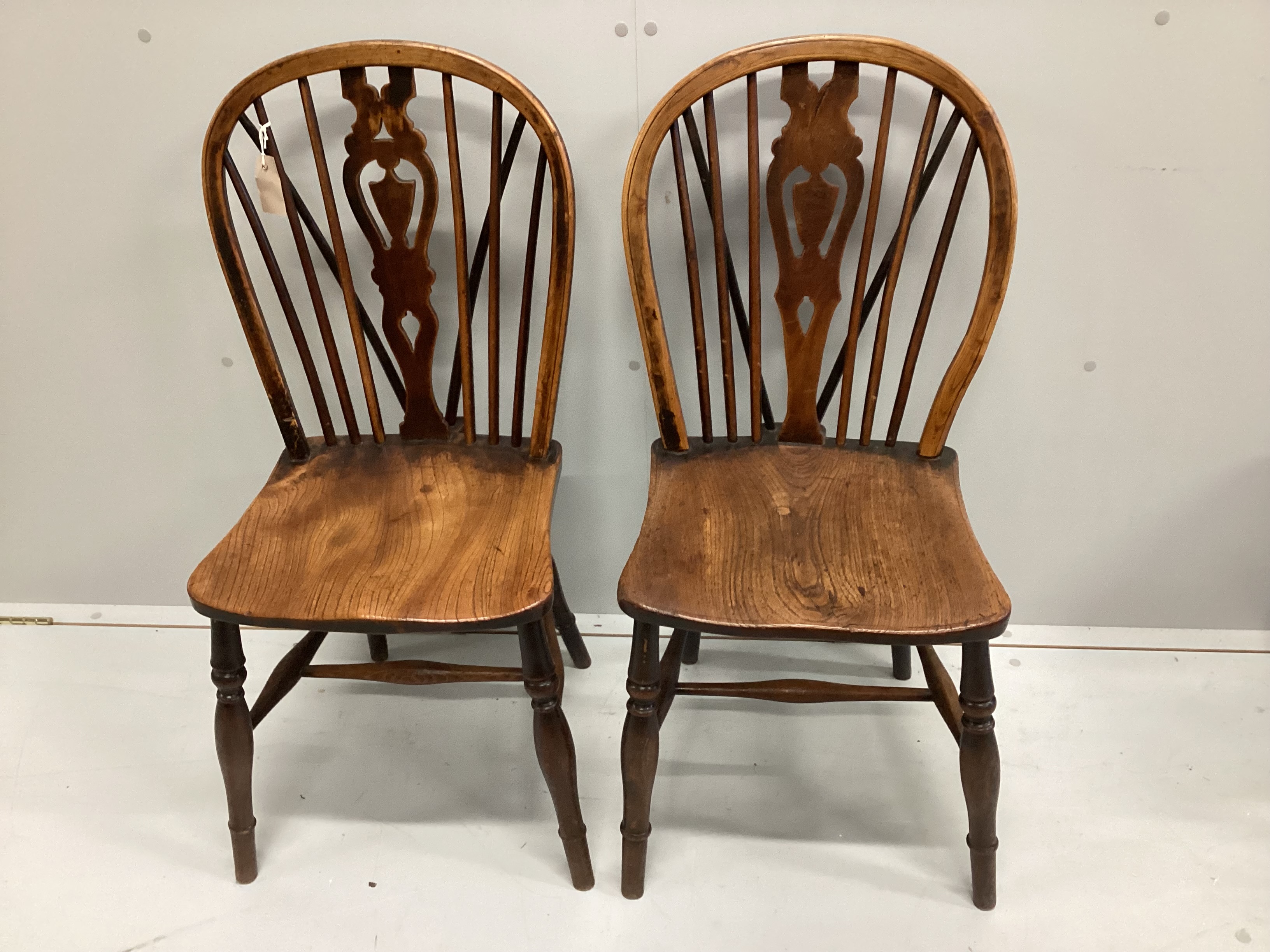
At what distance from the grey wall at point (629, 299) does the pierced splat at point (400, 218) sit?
0.13 metres

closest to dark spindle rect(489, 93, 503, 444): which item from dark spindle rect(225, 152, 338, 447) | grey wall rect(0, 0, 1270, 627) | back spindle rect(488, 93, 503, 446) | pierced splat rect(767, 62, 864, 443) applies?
back spindle rect(488, 93, 503, 446)

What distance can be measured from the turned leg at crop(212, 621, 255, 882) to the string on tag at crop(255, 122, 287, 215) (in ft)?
1.81

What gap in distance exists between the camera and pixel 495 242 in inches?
47.7

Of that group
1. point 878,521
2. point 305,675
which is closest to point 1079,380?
point 878,521

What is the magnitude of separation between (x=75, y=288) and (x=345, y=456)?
57 centimetres

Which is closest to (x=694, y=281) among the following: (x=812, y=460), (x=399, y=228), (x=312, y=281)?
(x=812, y=460)

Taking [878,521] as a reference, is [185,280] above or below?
above

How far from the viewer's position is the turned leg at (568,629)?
4.70 ft

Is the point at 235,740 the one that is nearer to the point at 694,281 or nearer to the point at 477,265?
the point at 477,265

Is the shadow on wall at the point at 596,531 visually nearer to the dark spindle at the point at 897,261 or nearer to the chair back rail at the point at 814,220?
the chair back rail at the point at 814,220

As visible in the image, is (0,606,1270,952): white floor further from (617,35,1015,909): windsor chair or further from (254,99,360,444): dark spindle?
(254,99,360,444): dark spindle

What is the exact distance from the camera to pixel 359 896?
120 cm

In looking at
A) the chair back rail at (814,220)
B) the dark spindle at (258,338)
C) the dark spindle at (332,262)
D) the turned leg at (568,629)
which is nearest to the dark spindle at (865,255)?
the chair back rail at (814,220)

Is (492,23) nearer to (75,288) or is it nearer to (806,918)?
(75,288)
